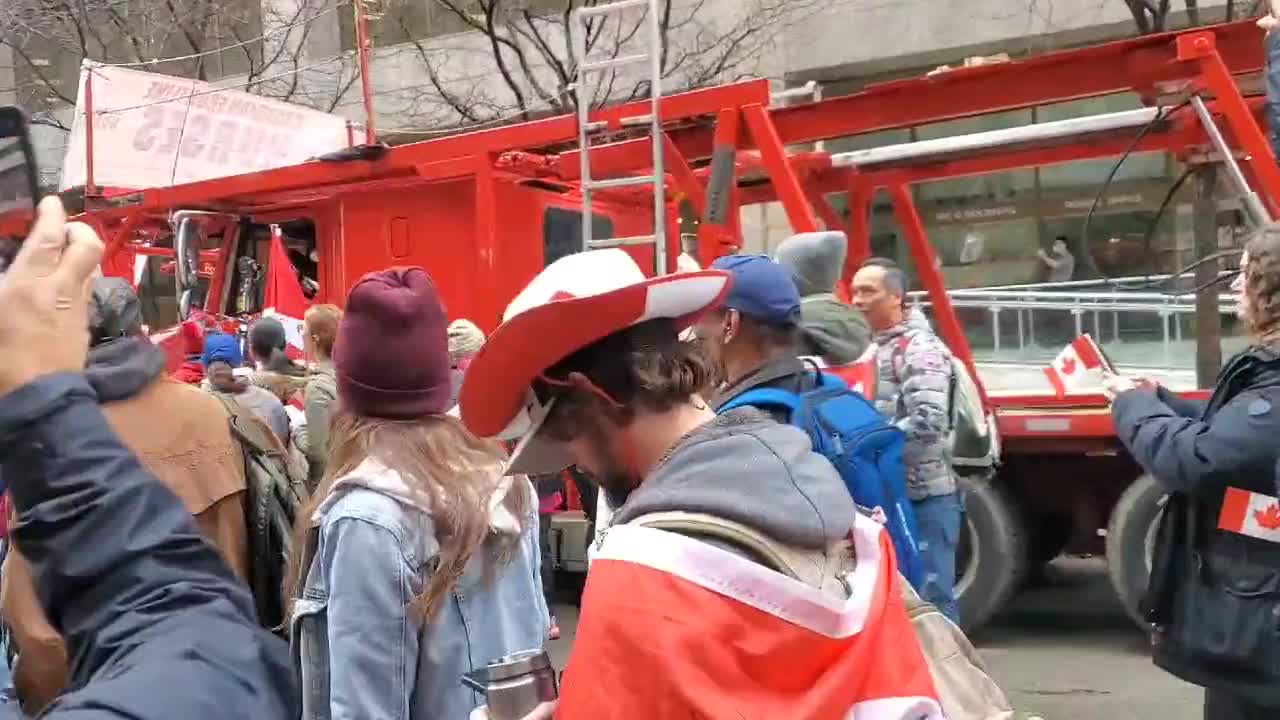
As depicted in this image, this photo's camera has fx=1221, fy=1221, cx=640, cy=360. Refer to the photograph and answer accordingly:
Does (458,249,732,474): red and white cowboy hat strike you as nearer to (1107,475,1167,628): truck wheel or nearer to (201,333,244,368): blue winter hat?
(201,333,244,368): blue winter hat

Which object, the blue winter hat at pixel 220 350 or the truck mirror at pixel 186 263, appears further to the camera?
the truck mirror at pixel 186 263

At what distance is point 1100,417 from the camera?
6.45 metres

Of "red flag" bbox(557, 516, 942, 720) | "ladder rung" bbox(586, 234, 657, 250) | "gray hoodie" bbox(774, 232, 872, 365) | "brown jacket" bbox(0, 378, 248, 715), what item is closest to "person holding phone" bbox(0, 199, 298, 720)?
"red flag" bbox(557, 516, 942, 720)

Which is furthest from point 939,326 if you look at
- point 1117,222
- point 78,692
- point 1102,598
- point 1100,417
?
point 1117,222

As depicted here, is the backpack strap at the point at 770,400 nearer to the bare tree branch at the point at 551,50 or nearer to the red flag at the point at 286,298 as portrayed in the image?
the red flag at the point at 286,298

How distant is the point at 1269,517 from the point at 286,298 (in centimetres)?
565

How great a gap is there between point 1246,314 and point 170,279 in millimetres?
7839

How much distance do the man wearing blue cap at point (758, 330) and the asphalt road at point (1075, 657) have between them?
3089 millimetres

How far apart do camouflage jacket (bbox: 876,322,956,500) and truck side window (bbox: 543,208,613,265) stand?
100 inches

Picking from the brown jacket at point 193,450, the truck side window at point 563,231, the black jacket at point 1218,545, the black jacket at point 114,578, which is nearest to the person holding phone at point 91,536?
the black jacket at point 114,578

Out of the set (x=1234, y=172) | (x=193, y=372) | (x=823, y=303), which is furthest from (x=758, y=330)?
(x=193, y=372)

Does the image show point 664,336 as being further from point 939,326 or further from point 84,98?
point 84,98

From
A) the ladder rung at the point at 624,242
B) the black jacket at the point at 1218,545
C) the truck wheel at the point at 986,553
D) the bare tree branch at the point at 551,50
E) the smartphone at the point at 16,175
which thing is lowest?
the truck wheel at the point at 986,553

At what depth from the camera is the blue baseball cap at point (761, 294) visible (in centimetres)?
327
